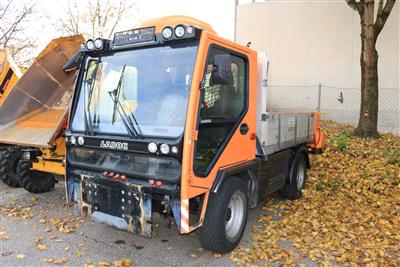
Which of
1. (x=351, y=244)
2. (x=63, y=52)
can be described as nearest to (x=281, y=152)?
(x=351, y=244)

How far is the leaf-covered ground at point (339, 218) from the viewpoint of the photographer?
4160 millimetres

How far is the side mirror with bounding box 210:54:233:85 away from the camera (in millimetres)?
3615

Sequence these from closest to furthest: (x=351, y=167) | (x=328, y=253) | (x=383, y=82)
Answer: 1. (x=328, y=253)
2. (x=351, y=167)
3. (x=383, y=82)

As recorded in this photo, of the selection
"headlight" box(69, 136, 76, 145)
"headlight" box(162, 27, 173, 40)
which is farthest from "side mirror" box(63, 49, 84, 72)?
"headlight" box(162, 27, 173, 40)

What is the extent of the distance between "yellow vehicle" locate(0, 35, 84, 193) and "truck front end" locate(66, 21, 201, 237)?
1.70 metres

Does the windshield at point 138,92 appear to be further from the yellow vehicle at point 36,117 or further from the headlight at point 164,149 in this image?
the yellow vehicle at point 36,117

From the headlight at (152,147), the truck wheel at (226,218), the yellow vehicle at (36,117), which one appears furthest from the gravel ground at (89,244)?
the headlight at (152,147)

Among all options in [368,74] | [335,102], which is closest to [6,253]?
→ [368,74]

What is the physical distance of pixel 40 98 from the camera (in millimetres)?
6633

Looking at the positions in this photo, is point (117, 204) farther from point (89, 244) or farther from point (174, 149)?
point (89, 244)

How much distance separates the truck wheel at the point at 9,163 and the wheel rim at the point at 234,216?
4068 millimetres

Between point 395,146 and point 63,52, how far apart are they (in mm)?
7907

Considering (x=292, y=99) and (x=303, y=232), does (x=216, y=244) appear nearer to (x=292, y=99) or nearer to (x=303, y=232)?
(x=303, y=232)

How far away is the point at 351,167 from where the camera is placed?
7629mm
